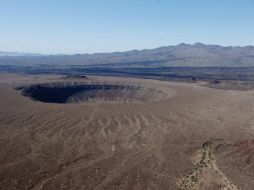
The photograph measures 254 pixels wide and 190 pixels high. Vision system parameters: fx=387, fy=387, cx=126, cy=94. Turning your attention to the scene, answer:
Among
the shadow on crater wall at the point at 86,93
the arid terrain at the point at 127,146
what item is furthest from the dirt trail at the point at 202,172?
the shadow on crater wall at the point at 86,93

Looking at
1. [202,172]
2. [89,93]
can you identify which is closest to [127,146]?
[202,172]

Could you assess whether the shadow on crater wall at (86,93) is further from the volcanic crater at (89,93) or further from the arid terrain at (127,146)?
the arid terrain at (127,146)

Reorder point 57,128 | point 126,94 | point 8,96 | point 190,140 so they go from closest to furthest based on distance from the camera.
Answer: point 190,140
point 57,128
point 8,96
point 126,94

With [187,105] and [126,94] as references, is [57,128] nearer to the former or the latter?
[187,105]

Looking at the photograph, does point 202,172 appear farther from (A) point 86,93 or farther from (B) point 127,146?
(A) point 86,93

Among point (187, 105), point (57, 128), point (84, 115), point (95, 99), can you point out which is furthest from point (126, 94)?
point (57, 128)

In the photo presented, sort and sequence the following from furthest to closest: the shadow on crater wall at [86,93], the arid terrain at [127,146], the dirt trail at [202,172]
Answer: the shadow on crater wall at [86,93]
the arid terrain at [127,146]
the dirt trail at [202,172]
